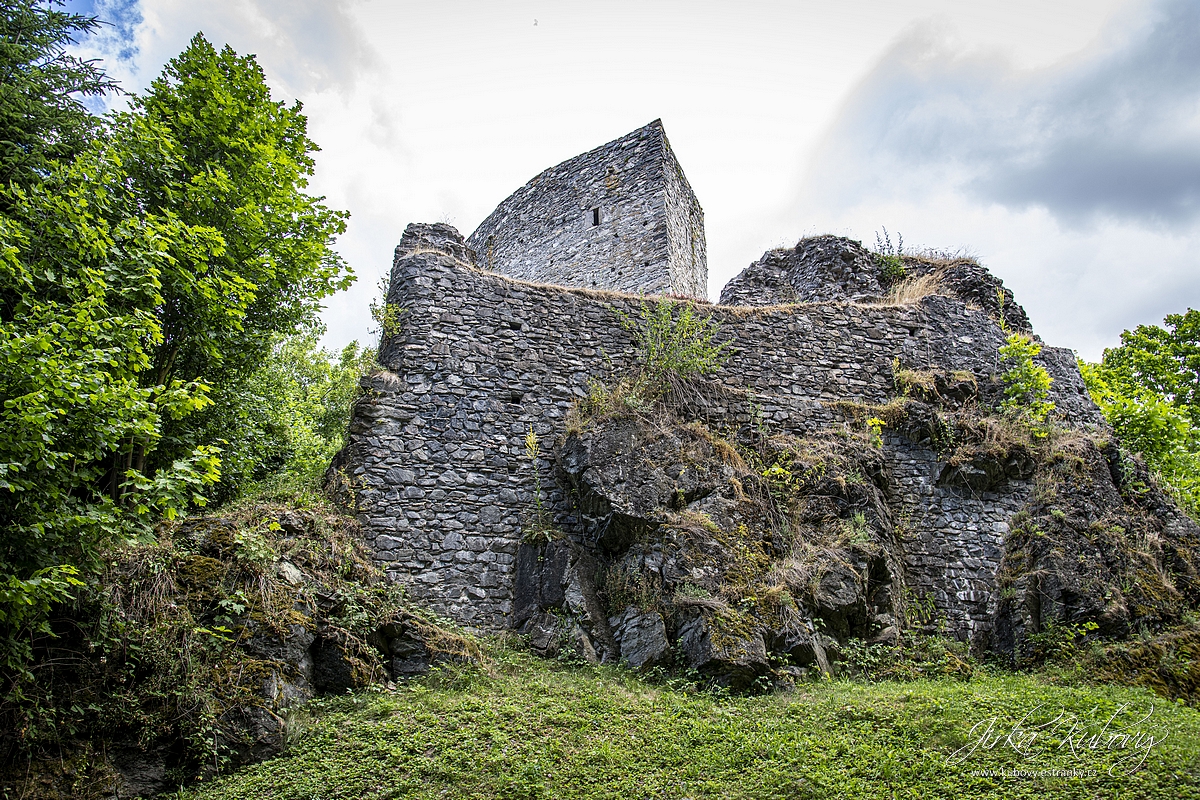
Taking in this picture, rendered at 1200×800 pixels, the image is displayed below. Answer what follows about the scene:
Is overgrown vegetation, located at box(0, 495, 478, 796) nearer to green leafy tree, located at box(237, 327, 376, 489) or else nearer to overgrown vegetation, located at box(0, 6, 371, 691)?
overgrown vegetation, located at box(0, 6, 371, 691)

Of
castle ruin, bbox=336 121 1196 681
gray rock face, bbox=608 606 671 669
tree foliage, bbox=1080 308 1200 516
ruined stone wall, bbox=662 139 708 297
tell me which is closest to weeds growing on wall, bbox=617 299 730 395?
castle ruin, bbox=336 121 1196 681

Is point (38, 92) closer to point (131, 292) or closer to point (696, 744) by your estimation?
point (131, 292)

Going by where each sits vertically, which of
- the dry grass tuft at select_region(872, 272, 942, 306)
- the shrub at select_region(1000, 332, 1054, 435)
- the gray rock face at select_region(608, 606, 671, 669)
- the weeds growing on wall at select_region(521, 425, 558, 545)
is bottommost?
the gray rock face at select_region(608, 606, 671, 669)

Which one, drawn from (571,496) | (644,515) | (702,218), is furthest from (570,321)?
(702,218)

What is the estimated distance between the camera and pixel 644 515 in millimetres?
7668

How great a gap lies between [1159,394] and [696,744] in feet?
60.4

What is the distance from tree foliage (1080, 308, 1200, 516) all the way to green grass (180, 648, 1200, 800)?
7.50m

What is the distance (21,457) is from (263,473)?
504 centimetres

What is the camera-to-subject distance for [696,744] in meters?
5.55

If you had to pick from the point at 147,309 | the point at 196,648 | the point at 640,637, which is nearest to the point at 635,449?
the point at 640,637

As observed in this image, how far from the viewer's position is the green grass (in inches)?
193

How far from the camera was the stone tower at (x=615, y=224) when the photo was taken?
15539mm

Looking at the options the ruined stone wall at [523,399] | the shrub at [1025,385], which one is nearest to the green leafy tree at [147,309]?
the ruined stone wall at [523,399]

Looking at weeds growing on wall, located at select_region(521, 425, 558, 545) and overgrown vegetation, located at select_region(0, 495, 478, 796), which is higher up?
weeds growing on wall, located at select_region(521, 425, 558, 545)
